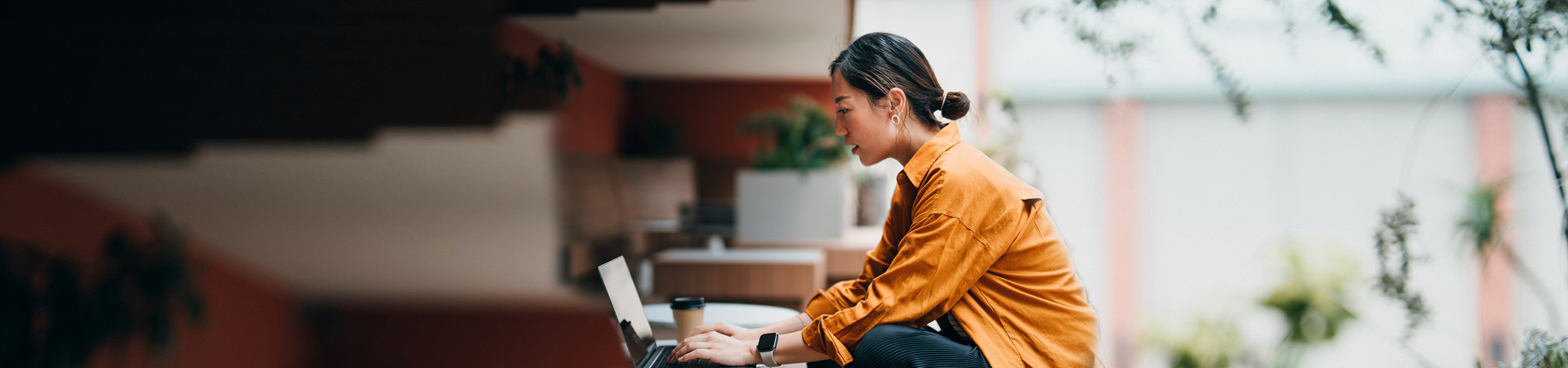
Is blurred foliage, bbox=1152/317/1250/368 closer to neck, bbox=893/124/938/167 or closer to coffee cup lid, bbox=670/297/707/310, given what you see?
neck, bbox=893/124/938/167

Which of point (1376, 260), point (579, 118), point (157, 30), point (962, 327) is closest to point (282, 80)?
point (157, 30)

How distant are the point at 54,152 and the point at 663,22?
273 cm

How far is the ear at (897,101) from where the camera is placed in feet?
2.72

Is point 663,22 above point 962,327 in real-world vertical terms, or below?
above

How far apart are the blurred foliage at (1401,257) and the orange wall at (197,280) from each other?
3.16m

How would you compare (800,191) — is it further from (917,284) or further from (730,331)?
(917,284)

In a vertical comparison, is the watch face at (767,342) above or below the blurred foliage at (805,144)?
below

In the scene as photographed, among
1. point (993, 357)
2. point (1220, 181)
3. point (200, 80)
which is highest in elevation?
point (200, 80)

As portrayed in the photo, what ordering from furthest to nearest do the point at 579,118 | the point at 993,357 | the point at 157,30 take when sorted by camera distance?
1. the point at 579,118
2. the point at 157,30
3. the point at 993,357

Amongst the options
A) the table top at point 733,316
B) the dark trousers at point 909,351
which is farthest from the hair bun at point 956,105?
the table top at point 733,316

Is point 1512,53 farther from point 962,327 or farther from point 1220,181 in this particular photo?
point 962,327

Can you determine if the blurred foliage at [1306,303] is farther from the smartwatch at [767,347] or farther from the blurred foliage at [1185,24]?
the smartwatch at [767,347]

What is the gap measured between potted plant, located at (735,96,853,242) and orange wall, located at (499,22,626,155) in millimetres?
1948

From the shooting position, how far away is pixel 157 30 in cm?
322
